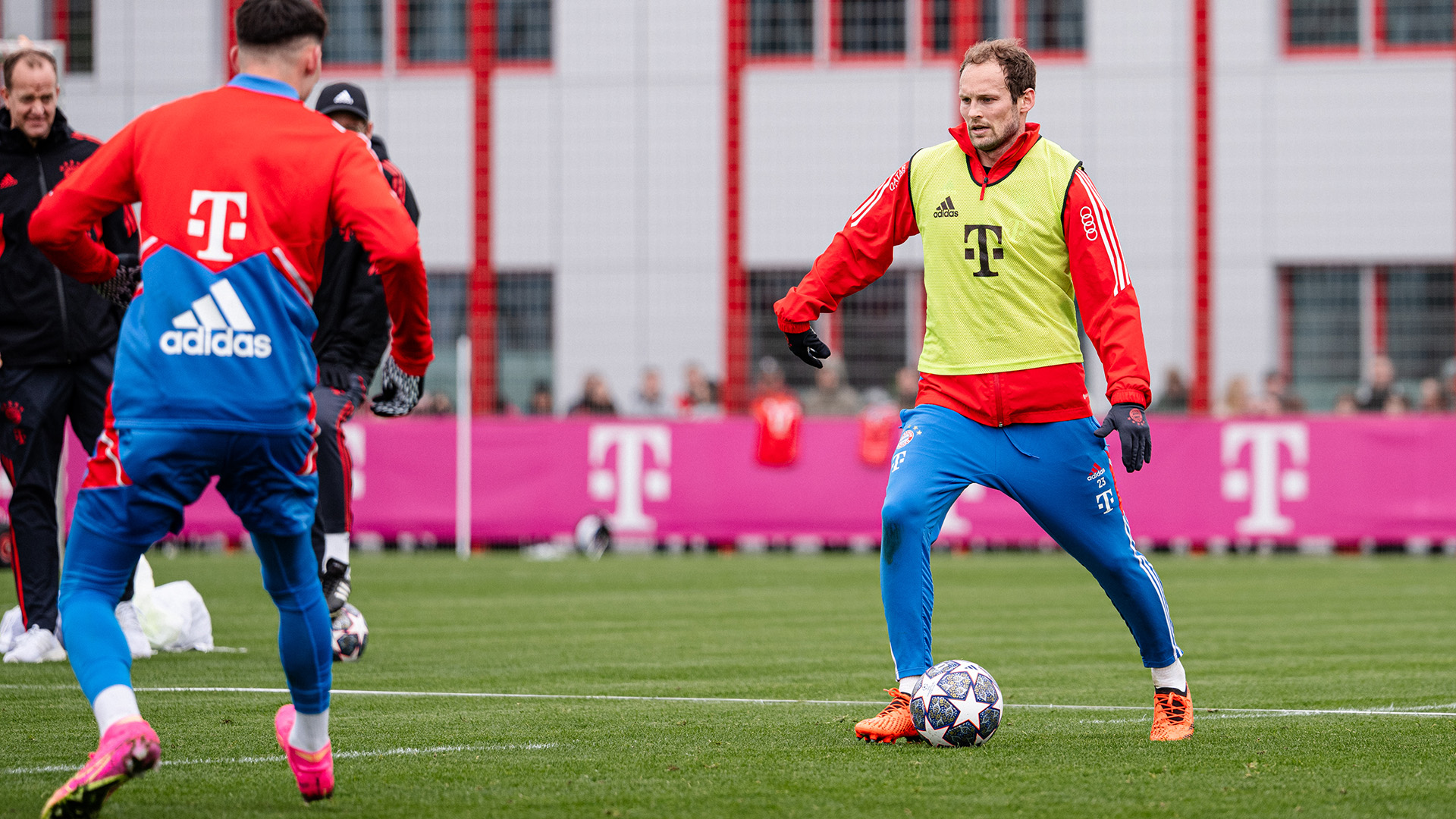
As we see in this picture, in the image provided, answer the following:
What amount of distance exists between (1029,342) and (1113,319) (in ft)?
0.93

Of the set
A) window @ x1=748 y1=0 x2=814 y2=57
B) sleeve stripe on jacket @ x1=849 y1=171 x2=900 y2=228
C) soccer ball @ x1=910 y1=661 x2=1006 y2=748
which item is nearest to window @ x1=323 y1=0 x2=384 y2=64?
window @ x1=748 y1=0 x2=814 y2=57

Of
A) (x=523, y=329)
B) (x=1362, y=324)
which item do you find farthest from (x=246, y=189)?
(x=1362, y=324)

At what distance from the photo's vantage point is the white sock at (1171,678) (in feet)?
19.7

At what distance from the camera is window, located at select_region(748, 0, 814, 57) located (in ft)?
78.3

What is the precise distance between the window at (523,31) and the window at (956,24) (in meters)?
4.91

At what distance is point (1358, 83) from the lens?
2294 centimetres

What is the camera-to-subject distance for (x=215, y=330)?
172 inches

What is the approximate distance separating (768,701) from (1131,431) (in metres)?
2.01

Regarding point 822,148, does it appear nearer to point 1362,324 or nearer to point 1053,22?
point 1053,22

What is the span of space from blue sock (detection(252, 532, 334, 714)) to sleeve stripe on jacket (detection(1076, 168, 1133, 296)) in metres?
2.71

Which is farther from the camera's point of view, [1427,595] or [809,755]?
[1427,595]

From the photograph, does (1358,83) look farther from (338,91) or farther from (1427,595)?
(338,91)

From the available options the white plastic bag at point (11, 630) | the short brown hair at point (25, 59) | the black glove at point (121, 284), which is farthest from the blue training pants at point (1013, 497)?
the white plastic bag at point (11, 630)

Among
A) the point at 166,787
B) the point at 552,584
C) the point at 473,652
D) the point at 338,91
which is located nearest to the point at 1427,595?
the point at 552,584
